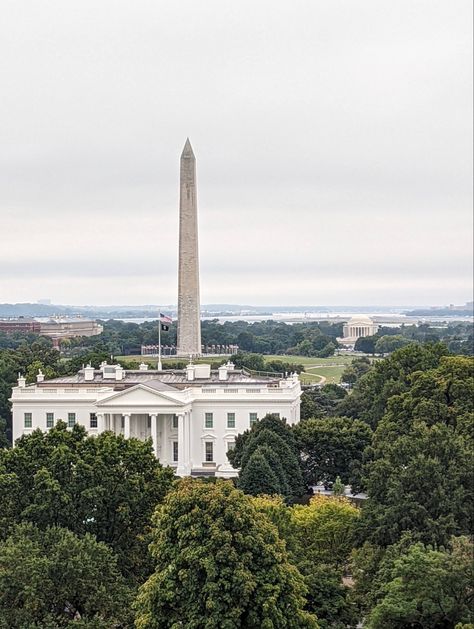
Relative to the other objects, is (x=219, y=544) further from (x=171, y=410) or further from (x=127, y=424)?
(x=127, y=424)

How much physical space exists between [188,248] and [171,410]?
29.9 meters

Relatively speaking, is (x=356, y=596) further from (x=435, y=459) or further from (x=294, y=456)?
(x=294, y=456)

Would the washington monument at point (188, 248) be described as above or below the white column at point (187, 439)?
above

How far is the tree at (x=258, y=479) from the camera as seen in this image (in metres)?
62.2

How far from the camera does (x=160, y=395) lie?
82438 millimetres

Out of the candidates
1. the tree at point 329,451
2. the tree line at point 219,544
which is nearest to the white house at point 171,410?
the tree at point 329,451

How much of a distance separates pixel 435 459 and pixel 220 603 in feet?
44.8

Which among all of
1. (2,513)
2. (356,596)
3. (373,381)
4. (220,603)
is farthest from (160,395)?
(220,603)

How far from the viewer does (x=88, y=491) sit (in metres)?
46.3

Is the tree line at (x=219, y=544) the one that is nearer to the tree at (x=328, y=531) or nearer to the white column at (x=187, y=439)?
the tree at (x=328, y=531)

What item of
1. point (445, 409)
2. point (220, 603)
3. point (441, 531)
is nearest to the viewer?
point (220, 603)

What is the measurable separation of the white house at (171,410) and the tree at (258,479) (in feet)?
61.3

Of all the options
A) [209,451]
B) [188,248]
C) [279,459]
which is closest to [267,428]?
[279,459]

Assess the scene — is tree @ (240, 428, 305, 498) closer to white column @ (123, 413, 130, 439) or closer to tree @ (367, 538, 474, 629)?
white column @ (123, 413, 130, 439)
